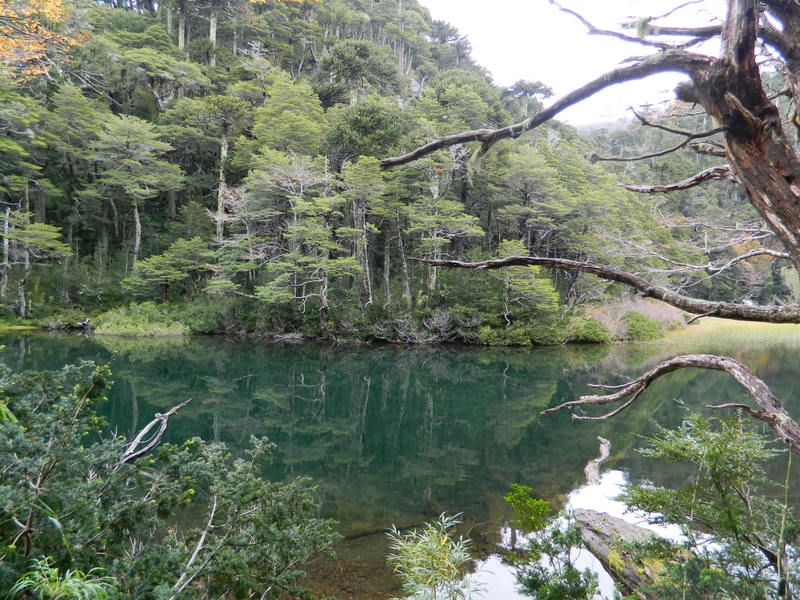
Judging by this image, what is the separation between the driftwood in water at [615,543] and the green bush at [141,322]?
15.0m

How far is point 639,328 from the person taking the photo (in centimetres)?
1612

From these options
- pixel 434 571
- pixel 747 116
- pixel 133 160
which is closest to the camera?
pixel 747 116

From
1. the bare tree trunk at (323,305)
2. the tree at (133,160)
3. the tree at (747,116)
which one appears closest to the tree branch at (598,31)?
the tree at (747,116)

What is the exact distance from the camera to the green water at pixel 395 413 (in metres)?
4.13

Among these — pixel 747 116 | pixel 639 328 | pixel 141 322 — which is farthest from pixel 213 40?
pixel 747 116

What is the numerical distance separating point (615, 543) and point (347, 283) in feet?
47.7

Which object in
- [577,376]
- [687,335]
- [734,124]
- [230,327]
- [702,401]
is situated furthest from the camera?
[687,335]

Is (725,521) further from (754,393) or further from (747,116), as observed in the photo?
(747,116)

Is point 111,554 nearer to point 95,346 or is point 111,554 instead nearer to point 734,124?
point 734,124

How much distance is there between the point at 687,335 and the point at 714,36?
18.8 meters

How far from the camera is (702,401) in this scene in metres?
7.78

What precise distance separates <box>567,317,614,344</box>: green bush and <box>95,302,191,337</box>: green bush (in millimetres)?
13491

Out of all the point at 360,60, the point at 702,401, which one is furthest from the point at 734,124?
the point at 360,60

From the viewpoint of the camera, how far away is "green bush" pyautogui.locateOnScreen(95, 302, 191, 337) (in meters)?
14.6
